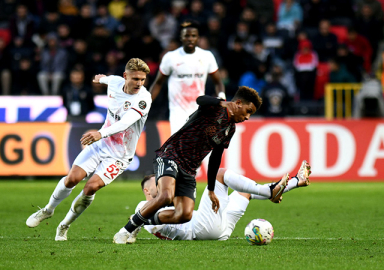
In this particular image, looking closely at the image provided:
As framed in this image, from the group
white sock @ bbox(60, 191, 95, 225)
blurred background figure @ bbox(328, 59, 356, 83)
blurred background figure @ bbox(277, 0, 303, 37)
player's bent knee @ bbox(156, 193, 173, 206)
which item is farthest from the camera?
blurred background figure @ bbox(277, 0, 303, 37)

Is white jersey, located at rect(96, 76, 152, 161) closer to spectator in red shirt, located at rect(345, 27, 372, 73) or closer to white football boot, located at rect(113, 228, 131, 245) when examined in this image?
white football boot, located at rect(113, 228, 131, 245)

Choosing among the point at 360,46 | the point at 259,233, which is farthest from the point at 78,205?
the point at 360,46

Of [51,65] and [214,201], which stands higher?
[51,65]

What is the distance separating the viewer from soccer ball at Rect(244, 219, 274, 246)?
6668 mm

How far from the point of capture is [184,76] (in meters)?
9.59

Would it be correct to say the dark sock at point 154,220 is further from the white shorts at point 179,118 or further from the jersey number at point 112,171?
the white shorts at point 179,118

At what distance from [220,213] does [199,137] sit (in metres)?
0.82

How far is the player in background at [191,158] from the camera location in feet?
21.8

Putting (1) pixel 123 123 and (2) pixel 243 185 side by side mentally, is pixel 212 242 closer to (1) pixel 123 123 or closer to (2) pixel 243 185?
(2) pixel 243 185

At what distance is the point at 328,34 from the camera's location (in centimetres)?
1712

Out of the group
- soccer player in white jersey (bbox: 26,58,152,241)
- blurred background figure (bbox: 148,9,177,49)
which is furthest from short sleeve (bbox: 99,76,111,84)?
blurred background figure (bbox: 148,9,177,49)

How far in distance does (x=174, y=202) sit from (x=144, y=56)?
9821 millimetres

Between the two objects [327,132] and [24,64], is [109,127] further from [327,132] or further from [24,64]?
[24,64]

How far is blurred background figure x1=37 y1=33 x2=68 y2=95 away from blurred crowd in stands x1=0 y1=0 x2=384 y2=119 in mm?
25
